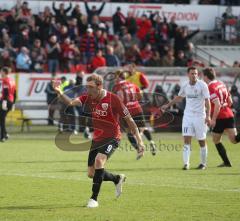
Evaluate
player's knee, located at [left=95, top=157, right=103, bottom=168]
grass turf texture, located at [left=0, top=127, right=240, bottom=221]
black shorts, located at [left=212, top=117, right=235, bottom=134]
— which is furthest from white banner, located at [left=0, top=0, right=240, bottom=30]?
player's knee, located at [left=95, top=157, right=103, bottom=168]

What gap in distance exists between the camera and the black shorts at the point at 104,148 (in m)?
11.8

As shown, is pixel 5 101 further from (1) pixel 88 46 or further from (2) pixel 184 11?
(2) pixel 184 11

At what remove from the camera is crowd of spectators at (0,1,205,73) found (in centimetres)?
3139

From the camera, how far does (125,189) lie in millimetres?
13555

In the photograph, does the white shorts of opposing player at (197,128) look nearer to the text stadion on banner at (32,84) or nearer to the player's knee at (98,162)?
the player's knee at (98,162)

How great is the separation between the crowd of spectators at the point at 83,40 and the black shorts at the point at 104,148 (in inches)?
722

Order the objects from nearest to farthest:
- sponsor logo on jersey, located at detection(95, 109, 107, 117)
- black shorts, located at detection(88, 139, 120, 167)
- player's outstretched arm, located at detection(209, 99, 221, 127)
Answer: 1. black shorts, located at detection(88, 139, 120, 167)
2. sponsor logo on jersey, located at detection(95, 109, 107, 117)
3. player's outstretched arm, located at detection(209, 99, 221, 127)

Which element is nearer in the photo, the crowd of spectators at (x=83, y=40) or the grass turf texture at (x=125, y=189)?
the grass turf texture at (x=125, y=189)

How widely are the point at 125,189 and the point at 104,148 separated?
1.93 meters

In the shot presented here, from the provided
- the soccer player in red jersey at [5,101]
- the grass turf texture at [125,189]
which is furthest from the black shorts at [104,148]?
the soccer player in red jersey at [5,101]

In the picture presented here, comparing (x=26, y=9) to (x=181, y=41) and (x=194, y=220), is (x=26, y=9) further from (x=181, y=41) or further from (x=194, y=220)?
(x=194, y=220)

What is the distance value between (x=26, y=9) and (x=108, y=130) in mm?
21164

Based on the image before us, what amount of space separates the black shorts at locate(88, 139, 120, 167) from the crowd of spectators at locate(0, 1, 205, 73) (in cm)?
1833

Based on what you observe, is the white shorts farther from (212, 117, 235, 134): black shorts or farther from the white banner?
the white banner
